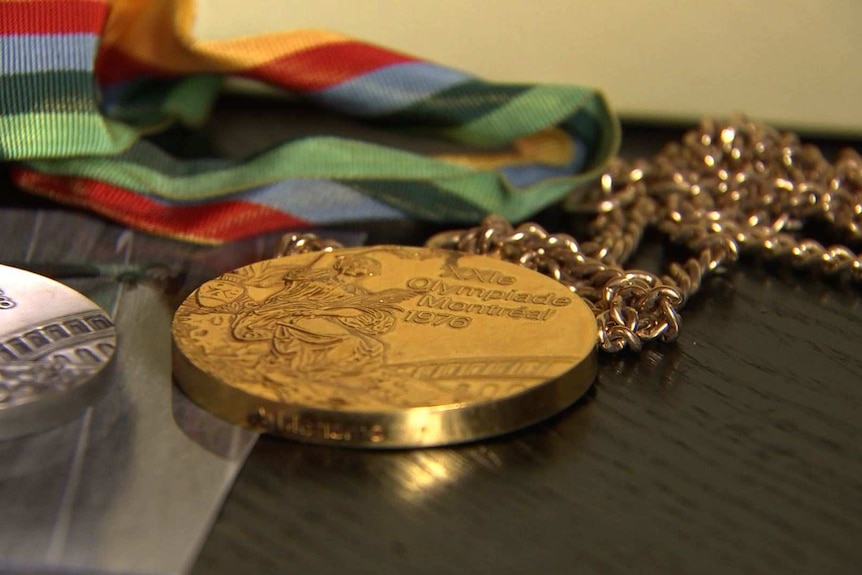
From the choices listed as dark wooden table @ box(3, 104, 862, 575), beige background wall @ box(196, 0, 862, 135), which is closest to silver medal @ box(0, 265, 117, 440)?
dark wooden table @ box(3, 104, 862, 575)

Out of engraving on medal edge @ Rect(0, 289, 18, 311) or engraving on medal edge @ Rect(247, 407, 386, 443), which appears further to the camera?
engraving on medal edge @ Rect(0, 289, 18, 311)

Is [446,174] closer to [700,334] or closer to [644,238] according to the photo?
[644,238]

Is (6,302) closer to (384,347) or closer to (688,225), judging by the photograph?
(384,347)

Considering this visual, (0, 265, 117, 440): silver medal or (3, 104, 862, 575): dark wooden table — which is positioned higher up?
(3, 104, 862, 575): dark wooden table

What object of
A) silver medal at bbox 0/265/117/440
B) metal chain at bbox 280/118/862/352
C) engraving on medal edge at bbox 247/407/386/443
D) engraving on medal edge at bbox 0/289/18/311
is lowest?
engraving on medal edge at bbox 0/289/18/311

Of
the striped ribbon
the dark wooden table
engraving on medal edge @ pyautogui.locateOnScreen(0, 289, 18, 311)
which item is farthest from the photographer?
the striped ribbon

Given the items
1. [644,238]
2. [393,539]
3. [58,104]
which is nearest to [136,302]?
[58,104]

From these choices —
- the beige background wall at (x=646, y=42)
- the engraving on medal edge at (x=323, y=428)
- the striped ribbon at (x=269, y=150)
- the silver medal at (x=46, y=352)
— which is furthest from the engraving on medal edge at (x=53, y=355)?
the beige background wall at (x=646, y=42)

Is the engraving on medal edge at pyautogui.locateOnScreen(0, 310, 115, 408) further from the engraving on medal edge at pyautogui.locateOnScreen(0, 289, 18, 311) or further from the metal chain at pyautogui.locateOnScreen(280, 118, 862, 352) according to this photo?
the metal chain at pyautogui.locateOnScreen(280, 118, 862, 352)

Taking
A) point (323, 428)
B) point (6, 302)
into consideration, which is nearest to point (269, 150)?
point (6, 302)
